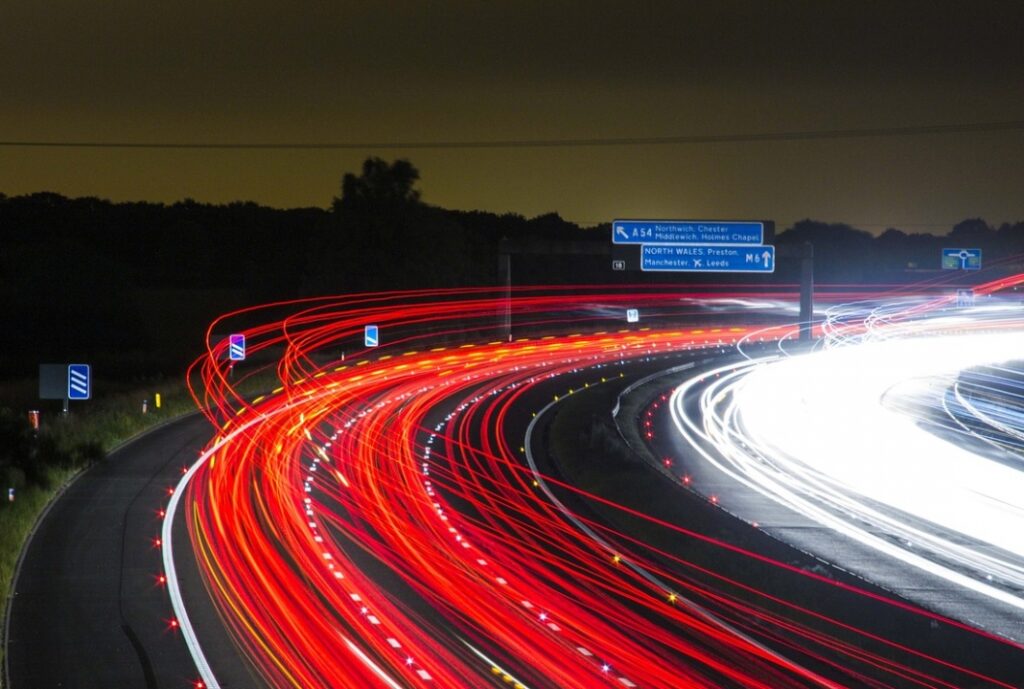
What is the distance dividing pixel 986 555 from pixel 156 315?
88827 millimetres

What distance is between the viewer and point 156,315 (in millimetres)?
101000

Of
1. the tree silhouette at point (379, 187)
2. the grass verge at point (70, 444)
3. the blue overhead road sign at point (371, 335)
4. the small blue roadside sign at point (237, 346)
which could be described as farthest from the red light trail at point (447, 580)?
the tree silhouette at point (379, 187)

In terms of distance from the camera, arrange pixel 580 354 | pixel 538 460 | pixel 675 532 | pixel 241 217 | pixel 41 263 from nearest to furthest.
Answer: pixel 675 532
pixel 538 460
pixel 580 354
pixel 41 263
pixel 241 217

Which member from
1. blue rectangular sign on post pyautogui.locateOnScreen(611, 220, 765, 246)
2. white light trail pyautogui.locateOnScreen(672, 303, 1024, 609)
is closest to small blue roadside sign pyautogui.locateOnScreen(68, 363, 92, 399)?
white light trail pyautogui.locateOnScreen(672, 303, 1024, 609)

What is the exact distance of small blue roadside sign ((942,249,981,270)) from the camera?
71.9 m

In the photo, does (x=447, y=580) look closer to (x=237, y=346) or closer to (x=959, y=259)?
(x=237, y=346)

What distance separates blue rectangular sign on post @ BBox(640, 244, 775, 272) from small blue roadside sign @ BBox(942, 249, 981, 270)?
19.0 metres

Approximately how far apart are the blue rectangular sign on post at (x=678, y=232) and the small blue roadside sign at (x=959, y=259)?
67.9 feet

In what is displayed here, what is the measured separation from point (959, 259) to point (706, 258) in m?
22.6

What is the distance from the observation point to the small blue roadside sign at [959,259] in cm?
7194

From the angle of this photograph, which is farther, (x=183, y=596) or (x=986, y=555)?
(x=986, y=555)

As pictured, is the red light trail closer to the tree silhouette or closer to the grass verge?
the grass verge

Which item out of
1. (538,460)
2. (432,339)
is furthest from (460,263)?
(538,460)

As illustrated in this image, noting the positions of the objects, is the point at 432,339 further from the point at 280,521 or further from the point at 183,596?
the point at 183,596
